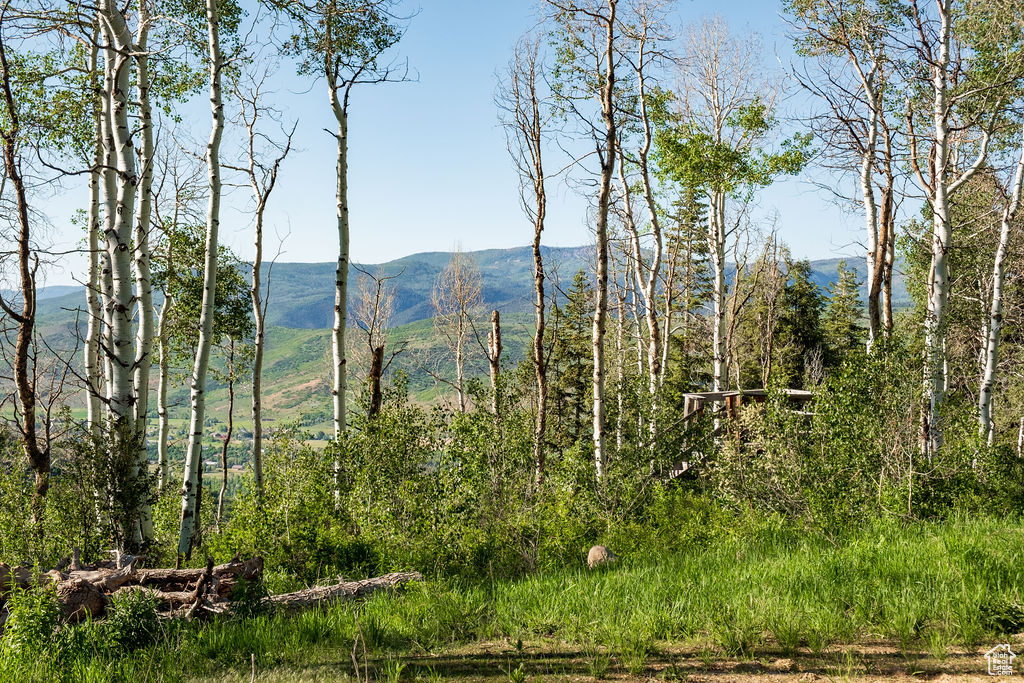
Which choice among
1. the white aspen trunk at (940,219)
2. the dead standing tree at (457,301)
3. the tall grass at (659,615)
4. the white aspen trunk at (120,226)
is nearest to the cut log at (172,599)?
the tall grass at (659,615)

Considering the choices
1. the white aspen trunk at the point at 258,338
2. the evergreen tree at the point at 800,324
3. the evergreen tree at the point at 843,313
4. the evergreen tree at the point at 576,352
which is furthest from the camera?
the evergreen tree at the point at 843,313

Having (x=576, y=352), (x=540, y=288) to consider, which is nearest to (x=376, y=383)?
(x=540, y=288)

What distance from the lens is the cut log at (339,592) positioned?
18.6 ft

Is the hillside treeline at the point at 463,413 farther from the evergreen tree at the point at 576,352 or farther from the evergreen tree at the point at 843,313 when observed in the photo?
the evergreen tree at the point at 843,313

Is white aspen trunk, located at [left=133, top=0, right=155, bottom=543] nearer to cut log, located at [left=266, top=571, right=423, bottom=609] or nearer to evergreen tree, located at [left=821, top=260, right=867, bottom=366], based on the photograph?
cut log, located at [left=266, top=571, right=423, bottom=609]

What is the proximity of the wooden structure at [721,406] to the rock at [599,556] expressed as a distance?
3512 mm

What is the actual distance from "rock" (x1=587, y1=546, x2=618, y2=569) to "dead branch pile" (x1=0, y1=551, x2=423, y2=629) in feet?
5.70

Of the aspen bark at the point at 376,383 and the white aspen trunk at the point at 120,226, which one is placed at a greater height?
the white aspen trunk at the point at 120,226

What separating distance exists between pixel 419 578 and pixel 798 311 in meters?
33.1

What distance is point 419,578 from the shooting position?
6133mm

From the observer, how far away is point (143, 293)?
8906 millimetres

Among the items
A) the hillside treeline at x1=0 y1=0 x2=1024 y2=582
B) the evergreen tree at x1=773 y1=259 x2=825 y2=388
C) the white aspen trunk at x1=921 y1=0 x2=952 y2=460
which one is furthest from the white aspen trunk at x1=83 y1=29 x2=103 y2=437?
the evergreen tree at x1=773 y1=259 x2=825 y2=388

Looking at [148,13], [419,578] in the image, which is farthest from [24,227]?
[419,578]

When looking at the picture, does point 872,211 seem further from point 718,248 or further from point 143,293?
point 143,293
